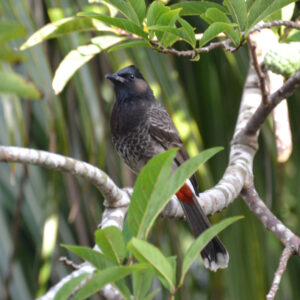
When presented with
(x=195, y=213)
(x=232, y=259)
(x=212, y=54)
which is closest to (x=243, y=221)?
(x=232, y=259)

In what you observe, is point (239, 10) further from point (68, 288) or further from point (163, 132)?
point (163, 132)

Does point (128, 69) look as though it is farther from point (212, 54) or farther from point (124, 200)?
point (124, 200)

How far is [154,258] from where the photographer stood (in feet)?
3.06

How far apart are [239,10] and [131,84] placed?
151 centimetres

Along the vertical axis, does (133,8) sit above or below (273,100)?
above

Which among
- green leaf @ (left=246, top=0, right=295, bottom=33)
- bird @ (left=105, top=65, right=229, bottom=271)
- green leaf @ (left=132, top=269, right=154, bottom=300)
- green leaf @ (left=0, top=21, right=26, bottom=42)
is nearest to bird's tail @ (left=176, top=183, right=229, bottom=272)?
bird @ (left=105, top=65, right=229, bottom=271)

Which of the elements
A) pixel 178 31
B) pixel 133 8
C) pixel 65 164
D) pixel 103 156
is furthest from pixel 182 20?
pixel 103 156

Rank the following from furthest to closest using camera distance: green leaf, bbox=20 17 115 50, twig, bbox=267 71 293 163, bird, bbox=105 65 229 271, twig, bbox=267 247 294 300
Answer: bird, bbox=105 65 229 271
twig, bbox=267 71 293 163
green leaf, bbox=20 17 115 50
twig, bbox=267 247 294 300

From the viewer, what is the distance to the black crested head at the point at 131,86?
2.74m

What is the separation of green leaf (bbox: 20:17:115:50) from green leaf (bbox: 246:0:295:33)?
19.4 inches

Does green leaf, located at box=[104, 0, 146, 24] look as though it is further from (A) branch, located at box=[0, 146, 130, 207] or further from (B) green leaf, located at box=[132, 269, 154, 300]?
(B) green leaf, located at box=[132, 269, 154, 300]

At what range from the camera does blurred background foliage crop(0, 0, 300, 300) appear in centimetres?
227

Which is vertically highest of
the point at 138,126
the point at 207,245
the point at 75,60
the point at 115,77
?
the point at 75,60

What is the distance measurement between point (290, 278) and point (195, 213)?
1.07 m
